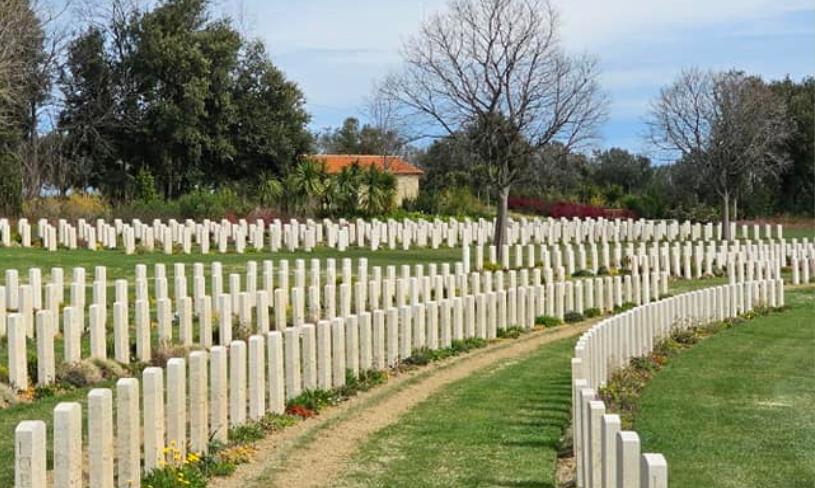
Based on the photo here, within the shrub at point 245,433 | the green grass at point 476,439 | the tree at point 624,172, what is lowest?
the green grass at point 476,439

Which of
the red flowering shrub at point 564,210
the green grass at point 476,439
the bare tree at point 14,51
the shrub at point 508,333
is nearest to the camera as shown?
the green grass at point 476,439

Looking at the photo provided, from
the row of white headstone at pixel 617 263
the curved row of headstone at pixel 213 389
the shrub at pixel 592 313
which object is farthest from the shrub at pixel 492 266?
the curved row of headstone at pixel 213 389

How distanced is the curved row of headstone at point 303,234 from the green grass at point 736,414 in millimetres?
15852

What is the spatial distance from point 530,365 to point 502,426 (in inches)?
175

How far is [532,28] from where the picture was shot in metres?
31.9

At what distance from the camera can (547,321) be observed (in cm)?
1923

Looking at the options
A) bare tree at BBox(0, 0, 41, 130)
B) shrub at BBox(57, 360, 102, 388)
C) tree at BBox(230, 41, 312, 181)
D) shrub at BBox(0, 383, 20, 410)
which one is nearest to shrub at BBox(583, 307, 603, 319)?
shrub at BBox(57, 360, 102, 388)

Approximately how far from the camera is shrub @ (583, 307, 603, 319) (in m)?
20.5

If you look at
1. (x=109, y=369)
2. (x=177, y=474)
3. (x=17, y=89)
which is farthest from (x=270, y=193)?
(x=177, y=474)

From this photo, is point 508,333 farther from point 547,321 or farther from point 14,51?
point 14,51

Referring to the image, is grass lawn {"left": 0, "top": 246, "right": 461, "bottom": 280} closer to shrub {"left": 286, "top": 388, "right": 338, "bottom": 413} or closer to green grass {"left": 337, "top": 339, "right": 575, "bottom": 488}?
shrub {"left": 286, "top": 388, "right": 338, "bottom": 413}

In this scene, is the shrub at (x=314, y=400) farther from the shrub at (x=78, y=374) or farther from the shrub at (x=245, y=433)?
the shrub at (x=78, y=374)

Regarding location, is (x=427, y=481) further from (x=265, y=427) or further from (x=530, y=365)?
(x=530, y=365)

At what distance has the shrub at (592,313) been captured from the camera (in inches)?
808
